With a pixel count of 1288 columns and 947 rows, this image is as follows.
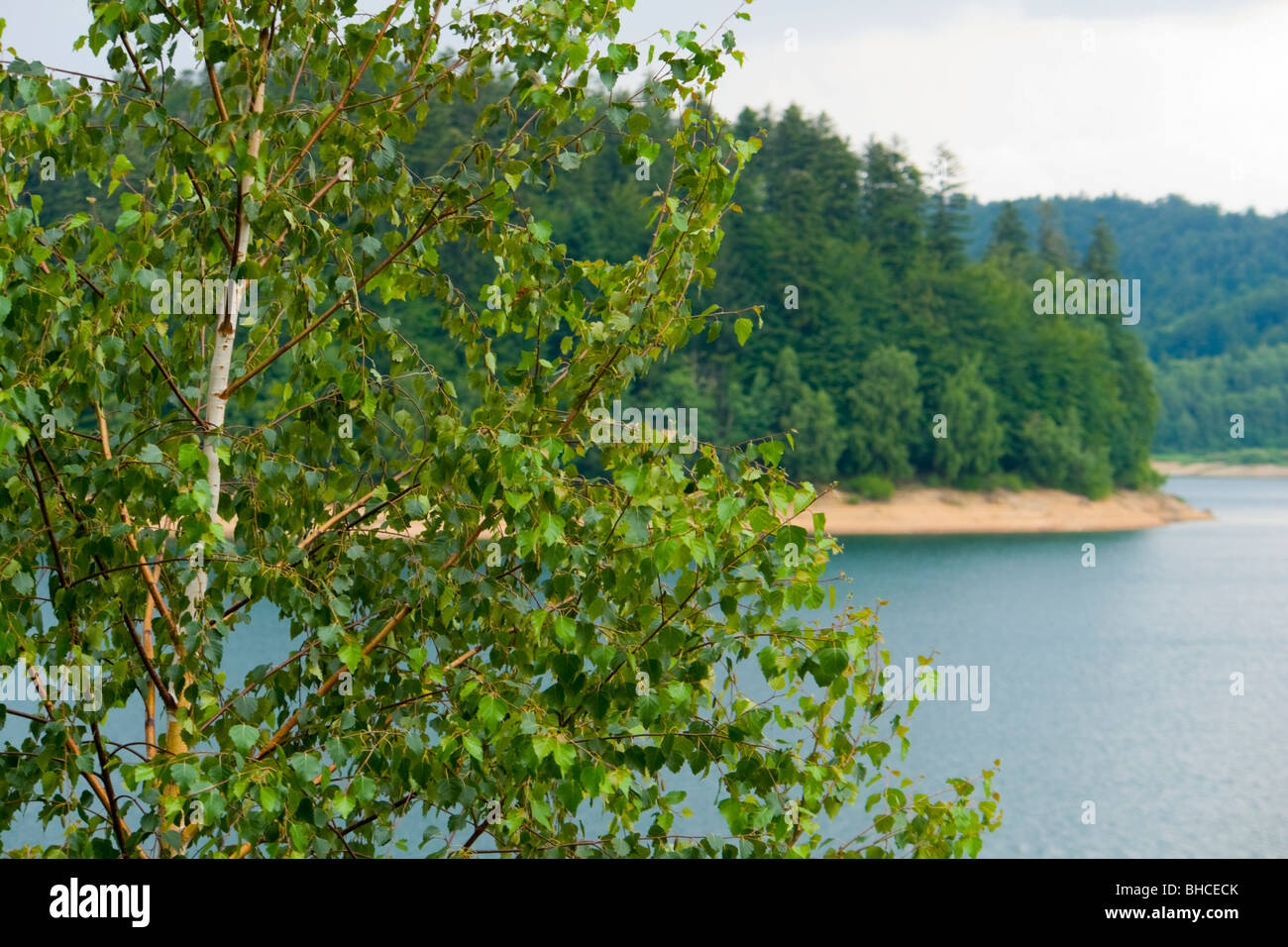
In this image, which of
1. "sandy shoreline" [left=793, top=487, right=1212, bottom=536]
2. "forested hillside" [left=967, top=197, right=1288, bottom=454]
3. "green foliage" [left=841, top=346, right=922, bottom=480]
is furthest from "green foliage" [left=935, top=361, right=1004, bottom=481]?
"forested hillside" [left=967, top=197, right=1288, bottom=454]

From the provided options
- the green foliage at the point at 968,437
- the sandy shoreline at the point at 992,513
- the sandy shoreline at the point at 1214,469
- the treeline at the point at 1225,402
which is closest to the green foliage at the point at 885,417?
the green foliage at the point at 968,437

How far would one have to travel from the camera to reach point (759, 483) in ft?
9.98

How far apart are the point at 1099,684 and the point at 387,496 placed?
80.4 ft

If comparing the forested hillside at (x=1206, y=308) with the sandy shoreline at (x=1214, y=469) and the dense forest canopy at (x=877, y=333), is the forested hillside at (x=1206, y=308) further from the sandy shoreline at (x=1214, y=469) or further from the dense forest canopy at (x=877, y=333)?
the dense forest canopy at (x=877, y=333)

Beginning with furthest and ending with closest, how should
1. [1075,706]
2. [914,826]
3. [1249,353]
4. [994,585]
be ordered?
[1249,353] < [994,585] < [1075,706] < [914,826]

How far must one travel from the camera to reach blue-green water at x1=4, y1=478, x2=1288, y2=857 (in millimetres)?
17125

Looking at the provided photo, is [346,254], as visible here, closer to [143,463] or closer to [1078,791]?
[143,463]

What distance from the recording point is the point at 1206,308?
12150 cm

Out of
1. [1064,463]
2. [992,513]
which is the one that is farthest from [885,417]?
[1064,463]

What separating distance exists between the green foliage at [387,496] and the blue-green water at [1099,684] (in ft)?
5.56

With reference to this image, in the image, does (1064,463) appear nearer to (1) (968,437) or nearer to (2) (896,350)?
(1) (968,437)

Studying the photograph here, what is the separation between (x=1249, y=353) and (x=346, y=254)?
119 m
